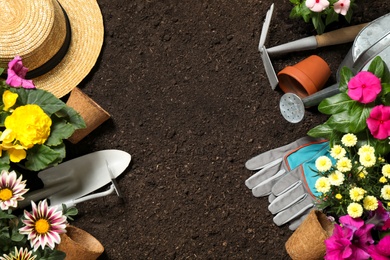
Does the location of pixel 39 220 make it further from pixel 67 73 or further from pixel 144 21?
pixel 144 21

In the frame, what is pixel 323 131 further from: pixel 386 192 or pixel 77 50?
pixel 77 50

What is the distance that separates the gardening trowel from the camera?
1770 millimetres

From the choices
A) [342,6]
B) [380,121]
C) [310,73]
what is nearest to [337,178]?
[380,121]

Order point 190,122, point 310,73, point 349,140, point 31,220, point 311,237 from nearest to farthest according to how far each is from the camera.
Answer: point 31,220 → point 349,140 → point 311,237 → point 310,73 → point 190,122

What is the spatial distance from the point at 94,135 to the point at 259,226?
63cm

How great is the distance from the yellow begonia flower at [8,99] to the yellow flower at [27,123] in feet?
0.09

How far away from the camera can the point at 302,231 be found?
166cm

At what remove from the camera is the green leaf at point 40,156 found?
1.53 m

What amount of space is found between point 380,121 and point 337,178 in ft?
0.63

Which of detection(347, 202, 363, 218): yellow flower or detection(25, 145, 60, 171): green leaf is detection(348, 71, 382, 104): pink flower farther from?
detection(25, 145, 60, 171): green leaf

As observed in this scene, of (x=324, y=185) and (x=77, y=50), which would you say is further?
(x=77, y=50)

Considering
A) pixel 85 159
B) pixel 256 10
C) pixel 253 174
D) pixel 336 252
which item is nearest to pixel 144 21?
pixel 256 10

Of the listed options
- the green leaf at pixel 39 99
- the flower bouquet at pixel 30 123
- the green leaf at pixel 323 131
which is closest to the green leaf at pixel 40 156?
the flower bouquet at pixel 30 123

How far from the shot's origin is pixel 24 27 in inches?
64.2
